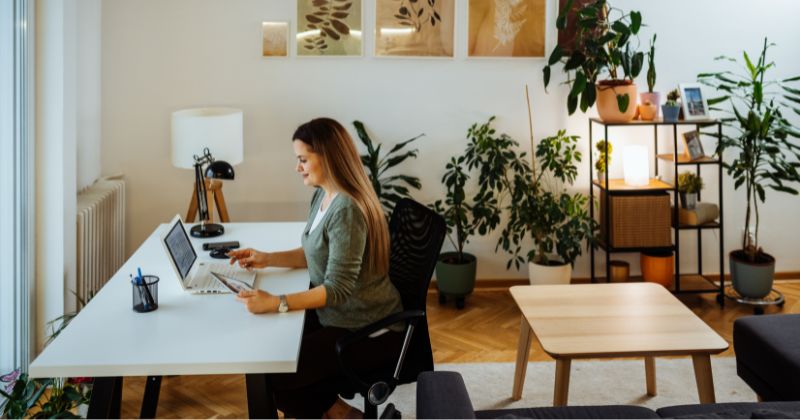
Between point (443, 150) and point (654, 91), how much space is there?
1.33 metres

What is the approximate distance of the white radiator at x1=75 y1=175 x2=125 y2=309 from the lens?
4238 millimetres

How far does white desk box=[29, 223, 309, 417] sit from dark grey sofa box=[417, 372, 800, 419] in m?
0.40

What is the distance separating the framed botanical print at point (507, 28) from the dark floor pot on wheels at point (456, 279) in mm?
1252

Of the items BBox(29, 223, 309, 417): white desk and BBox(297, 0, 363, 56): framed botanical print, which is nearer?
BBox(29, 223, 309, 417): white desk

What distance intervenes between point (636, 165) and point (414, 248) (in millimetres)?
2513

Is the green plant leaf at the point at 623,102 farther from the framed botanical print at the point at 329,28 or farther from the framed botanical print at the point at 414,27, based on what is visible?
the framed botanical print at the point at 329,28

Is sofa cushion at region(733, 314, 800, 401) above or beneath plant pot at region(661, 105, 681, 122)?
beneath

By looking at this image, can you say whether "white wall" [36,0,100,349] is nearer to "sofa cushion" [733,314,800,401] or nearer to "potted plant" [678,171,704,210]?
"sofa cushion" [733,314,800,401]

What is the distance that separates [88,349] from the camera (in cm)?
251

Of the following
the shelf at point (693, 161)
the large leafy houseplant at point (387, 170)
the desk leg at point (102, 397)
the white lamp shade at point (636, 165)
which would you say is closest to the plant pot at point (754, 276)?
the shelf at point (693, 161)

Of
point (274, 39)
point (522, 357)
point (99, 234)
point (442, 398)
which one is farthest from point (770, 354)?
point (99, 234)

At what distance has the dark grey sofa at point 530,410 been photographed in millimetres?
2430

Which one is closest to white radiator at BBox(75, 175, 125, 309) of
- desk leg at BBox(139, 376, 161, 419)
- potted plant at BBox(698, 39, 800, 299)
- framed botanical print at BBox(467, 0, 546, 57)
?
desk leg at BBox(139, 376, 161, 419)

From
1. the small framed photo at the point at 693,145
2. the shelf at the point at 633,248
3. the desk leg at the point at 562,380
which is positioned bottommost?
the desk leg at the point at 562,380
